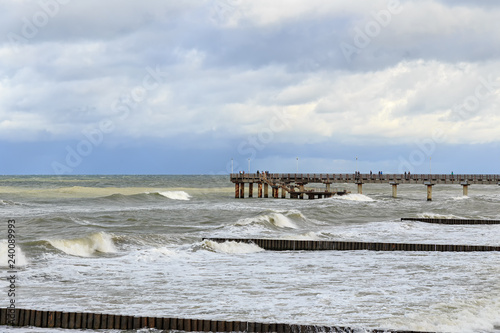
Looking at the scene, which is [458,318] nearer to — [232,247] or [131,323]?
[131,323]

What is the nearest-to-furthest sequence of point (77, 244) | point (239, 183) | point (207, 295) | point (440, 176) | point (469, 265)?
point (207, 295)
point (469, 265)
point (77, 244)
point (440, 176)
point (239, 183)

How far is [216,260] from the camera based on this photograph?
21344mm

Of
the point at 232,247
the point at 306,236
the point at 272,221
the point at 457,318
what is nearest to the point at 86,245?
the point at 232,247

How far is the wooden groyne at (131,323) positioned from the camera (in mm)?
11055

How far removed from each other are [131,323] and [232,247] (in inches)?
506

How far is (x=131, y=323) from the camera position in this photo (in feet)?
38.0

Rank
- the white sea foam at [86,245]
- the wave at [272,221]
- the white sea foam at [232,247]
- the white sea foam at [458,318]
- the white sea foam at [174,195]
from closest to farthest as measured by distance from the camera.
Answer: the white sea foam at [458,318] → the white sea foam at [86,245] → the white sea foam at [232,247] → the wave at [272,221] → the white sea foam at [174,195]

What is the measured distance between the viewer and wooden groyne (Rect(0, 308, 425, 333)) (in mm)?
11055

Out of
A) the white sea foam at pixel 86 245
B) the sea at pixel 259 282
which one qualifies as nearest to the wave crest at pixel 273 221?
the sea at pixel 259 282

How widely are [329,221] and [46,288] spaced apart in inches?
1151

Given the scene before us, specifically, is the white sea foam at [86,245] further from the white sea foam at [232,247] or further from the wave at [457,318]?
the wave at [457,318]

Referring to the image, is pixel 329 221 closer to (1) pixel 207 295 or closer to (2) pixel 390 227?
(2) pixel 390 227

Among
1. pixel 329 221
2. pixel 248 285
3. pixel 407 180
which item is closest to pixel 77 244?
pixel 248 285

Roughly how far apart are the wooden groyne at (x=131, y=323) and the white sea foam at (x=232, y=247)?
12.3 metres
